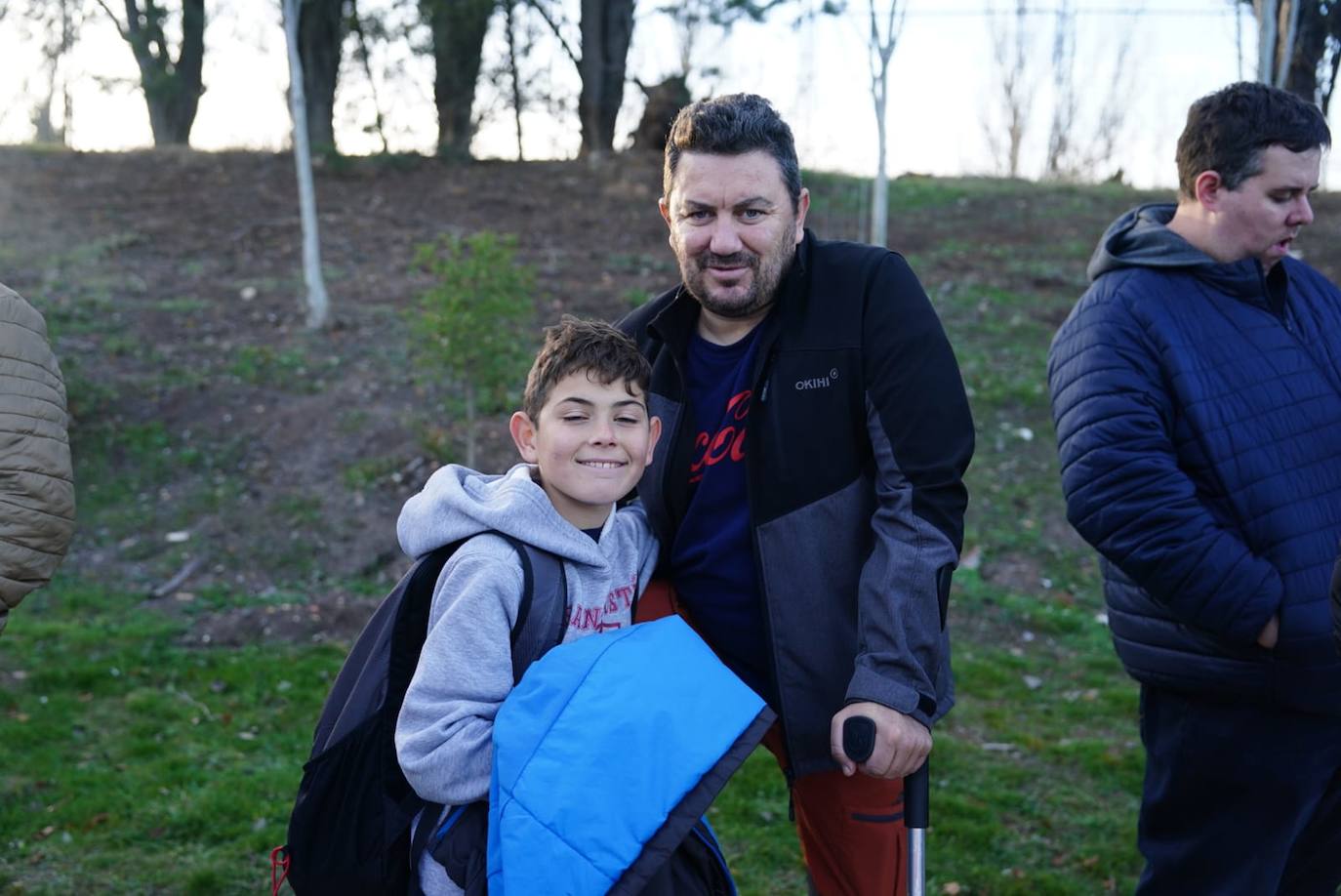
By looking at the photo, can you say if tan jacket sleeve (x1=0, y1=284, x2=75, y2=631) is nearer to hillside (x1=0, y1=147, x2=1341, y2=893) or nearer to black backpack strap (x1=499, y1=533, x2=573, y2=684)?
black backpack strap (x1=499, y1=533, x2=573, y2=684)

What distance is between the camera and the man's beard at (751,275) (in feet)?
8.82

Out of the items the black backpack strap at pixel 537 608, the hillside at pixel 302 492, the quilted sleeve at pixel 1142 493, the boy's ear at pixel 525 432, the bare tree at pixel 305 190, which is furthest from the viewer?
the bare tree at pixel 305 190

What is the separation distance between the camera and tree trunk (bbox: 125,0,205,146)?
16.6 metres

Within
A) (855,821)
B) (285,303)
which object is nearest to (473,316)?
(285,303)

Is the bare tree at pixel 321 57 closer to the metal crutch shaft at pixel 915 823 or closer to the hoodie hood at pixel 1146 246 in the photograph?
the hoodie hood at pixel 1146 246

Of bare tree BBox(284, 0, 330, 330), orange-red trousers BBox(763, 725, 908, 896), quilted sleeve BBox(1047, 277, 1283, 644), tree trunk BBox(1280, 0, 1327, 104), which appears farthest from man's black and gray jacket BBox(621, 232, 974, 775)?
bare tree BBox(284, 0, 330, 330)

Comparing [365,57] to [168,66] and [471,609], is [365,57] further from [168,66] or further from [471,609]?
[471,609]

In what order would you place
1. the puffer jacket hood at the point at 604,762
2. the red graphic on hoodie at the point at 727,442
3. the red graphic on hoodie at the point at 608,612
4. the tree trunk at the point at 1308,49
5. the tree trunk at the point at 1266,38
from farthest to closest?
the tree trunk at the point at 1308,49 < the tree trunk at the point at 1266,38 < the red graphic on hoodie at the point at 727,442 < the red graphic on hoodie at the point at 608,612 < the puffer jacket hood at the point at 604,762

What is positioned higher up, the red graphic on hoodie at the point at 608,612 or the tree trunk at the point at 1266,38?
the tree trunk at the point at 1266,38

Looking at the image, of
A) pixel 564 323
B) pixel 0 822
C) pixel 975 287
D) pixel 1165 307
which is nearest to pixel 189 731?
pixel 0 822

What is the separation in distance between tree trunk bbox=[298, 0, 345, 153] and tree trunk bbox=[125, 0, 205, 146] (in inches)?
74.6

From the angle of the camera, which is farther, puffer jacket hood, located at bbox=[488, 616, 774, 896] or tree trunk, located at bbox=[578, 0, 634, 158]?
tree trunk, located at bbox=[578, 0, 634, 158]

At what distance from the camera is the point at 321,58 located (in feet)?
53.8

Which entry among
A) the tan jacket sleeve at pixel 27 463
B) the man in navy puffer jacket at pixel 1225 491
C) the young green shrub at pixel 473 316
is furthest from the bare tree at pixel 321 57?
the man in navy puffer jacket at pixel 1225 491
